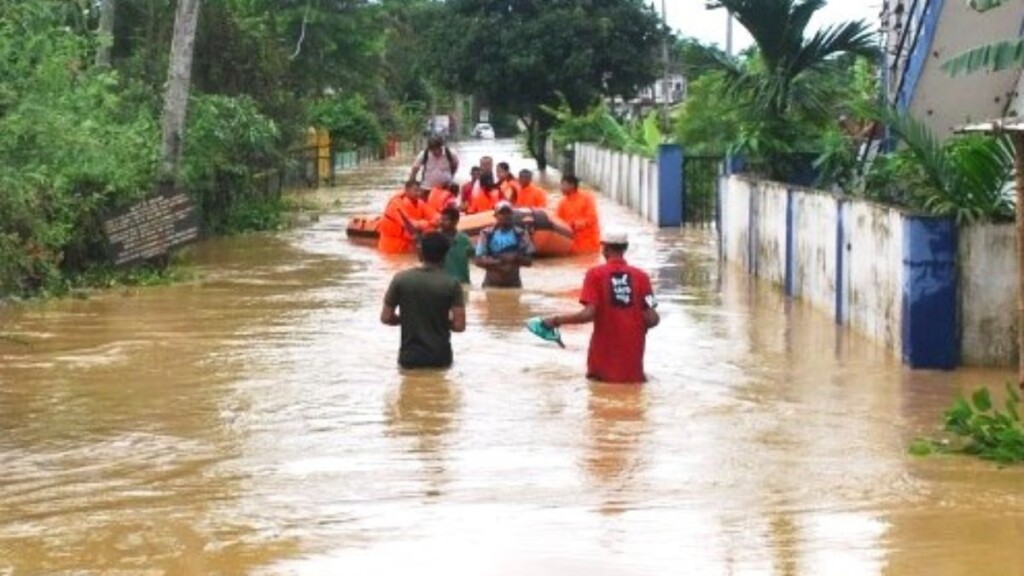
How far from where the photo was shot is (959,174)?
48.3ft

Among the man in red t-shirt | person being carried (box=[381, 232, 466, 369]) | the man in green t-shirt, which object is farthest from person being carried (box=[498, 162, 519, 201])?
the man in red t-shirt

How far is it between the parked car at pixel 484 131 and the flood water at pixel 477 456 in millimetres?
108886

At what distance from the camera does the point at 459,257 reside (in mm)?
19219

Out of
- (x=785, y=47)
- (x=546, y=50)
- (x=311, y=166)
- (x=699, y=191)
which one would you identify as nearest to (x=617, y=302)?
(x=785, y=47)

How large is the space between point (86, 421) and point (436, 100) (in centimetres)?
10963

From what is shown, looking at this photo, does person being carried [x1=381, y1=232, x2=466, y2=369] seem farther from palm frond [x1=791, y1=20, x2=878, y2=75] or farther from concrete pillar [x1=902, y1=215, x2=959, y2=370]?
palm frond [x1=791, y1=20, x2=878, y2=75]

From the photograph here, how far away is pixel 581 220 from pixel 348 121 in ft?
157

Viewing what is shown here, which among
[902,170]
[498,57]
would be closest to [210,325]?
[902,170]

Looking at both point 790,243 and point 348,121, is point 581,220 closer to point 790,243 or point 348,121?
point 790,243

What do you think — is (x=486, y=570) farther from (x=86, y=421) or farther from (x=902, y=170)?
(x=902, y=170)

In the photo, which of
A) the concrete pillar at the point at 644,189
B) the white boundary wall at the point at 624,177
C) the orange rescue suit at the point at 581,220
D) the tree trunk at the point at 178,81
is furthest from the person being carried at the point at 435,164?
the concrete pillar at the point at 644,189

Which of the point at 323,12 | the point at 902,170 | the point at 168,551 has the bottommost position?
the point at 168,551

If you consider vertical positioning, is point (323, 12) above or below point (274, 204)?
above

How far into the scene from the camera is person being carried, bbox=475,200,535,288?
67.3 ft
